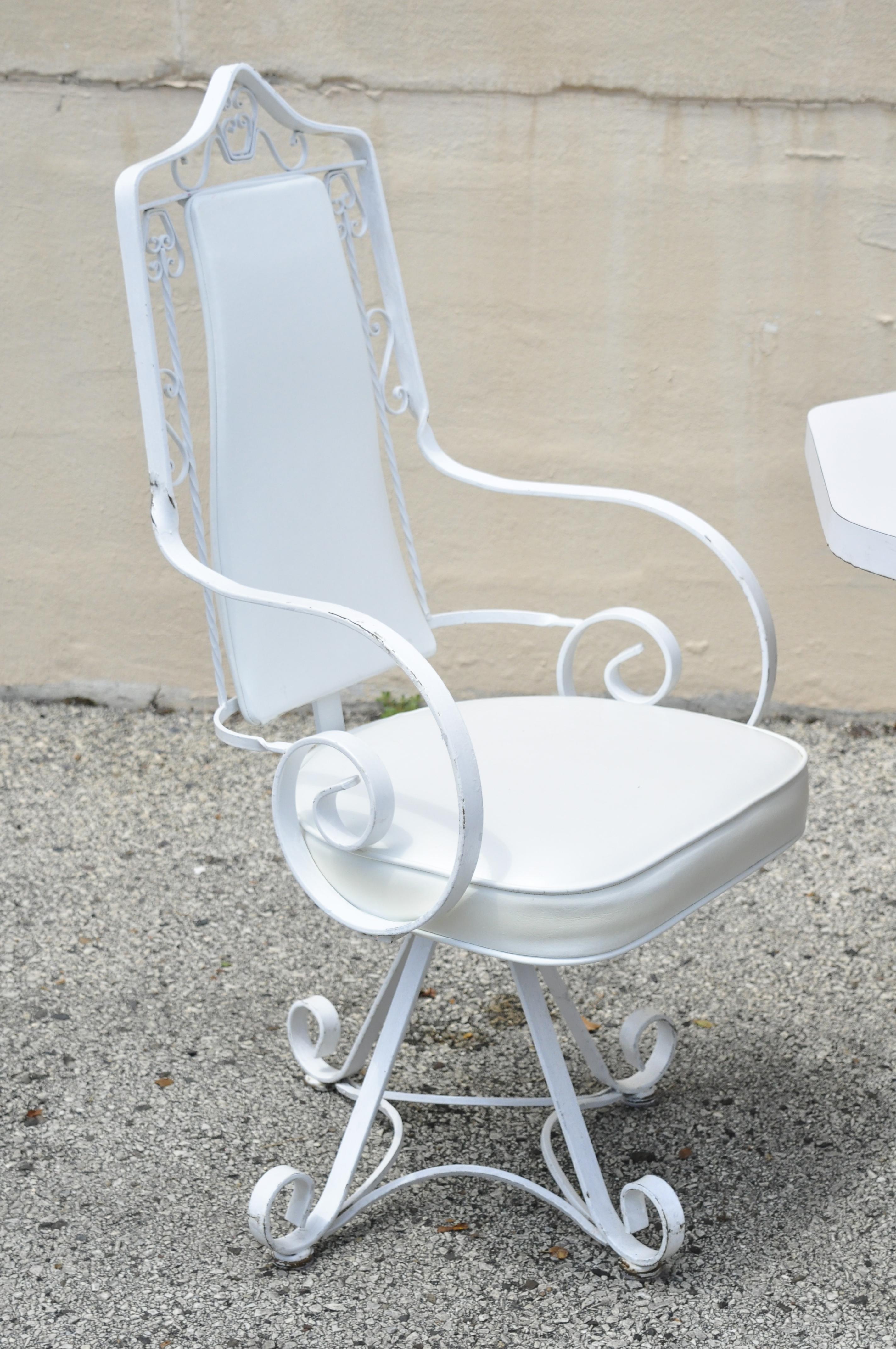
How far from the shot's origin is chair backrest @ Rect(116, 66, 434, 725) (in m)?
1.58

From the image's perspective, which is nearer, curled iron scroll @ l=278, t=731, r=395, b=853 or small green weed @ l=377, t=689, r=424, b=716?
curled iron scroll @ l=278, t=731, r=395, b=853

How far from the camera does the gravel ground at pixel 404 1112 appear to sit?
5.06 ft

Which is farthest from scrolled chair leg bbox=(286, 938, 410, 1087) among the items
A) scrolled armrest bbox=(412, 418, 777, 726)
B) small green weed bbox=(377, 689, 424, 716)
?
small green weed bbox=(377, 689, 424, 716)

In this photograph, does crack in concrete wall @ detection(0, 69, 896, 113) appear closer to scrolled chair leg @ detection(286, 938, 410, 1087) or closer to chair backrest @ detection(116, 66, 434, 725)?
chair backrest @ detection(116, 66, 434, 725)

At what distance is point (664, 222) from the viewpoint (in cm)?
292

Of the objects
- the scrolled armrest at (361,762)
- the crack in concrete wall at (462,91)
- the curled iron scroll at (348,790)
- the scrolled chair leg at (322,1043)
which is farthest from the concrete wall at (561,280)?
the curled iron scroll at (348,790)

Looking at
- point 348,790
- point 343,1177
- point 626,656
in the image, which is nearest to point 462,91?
point 626,656

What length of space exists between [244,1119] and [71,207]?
6.94 ft

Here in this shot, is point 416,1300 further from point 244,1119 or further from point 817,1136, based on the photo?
point 817,1136

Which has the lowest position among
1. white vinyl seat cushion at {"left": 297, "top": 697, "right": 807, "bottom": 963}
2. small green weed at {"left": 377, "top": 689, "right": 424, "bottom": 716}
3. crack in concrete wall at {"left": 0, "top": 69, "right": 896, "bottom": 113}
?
small green weed at {"left": 377, "top": 689, "right": 424, "bottom": 716}

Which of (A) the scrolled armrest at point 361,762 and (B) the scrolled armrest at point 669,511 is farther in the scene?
(B) the scrolled armrest at point 669,511

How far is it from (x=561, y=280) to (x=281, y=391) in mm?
1483

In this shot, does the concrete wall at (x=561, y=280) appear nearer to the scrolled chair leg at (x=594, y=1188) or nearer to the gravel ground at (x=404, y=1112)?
the gravel ground at (x=404, y=1112)

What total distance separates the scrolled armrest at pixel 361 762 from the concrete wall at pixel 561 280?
1583 mm
